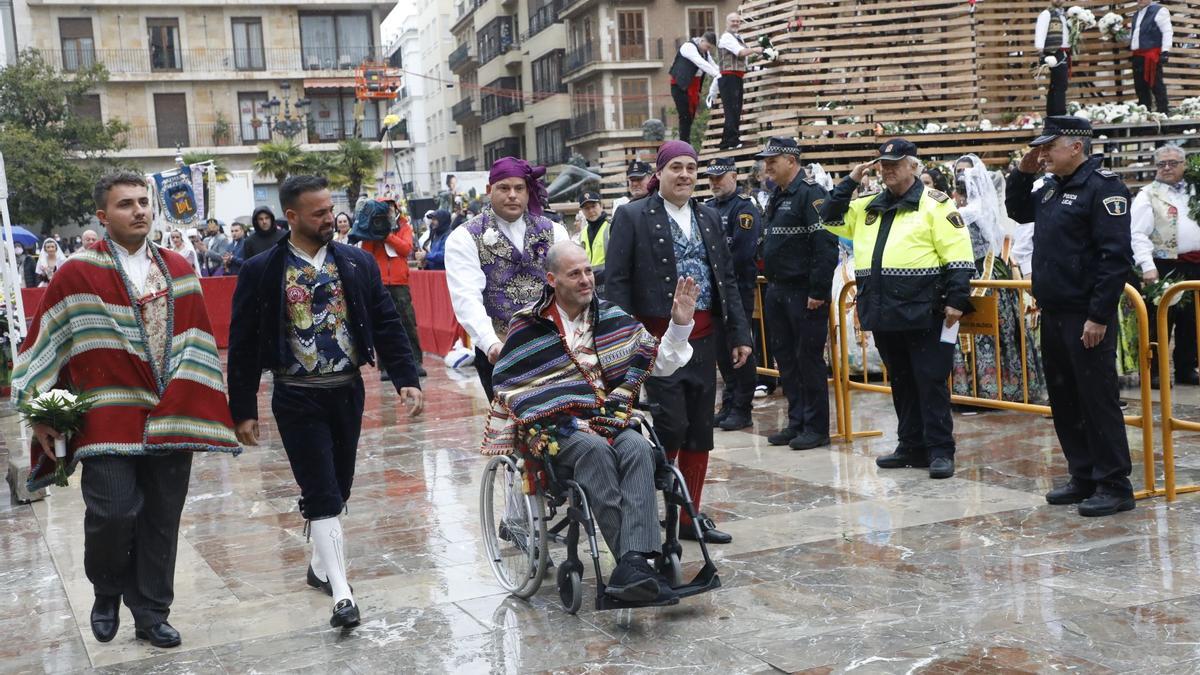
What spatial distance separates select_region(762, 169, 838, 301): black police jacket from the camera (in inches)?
344

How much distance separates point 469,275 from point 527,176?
0.61 meters

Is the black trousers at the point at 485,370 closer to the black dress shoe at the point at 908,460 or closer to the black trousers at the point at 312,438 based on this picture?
the black trousers at the point at 312,438

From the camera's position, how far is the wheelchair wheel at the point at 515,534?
552 centimetres

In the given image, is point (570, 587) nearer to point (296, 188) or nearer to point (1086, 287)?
point (296, 188)

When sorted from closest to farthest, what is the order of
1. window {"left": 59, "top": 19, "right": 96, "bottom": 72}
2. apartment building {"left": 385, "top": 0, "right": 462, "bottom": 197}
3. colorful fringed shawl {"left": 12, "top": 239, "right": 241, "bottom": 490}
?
colorful fringed shawl {"left": 12, "top": 239, "right": 241, "bottom": 490}
window {"left": 59, "top": 19, "right": 96, "bottom": 72}
apartment building {"left": 385, "top": 0, "right": 462, "bottom": 197}

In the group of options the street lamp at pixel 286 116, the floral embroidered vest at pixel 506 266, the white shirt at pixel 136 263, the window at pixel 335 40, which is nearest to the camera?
the white shirt at pixel 136 263

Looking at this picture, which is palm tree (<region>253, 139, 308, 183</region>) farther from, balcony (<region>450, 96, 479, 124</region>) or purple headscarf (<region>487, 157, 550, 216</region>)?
purple headscarf (<region>487, 157, 550, 216</region>)

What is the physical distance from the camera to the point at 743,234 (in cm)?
1021

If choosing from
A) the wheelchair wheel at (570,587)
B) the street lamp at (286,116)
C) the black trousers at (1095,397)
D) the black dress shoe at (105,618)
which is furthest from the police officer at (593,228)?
Answer: the street lamp at (286,116)

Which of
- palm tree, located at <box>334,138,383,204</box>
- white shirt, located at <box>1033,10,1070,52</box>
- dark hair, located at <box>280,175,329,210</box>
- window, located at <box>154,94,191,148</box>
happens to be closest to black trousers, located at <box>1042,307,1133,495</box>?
dark hair, located at <box>280,175,329,210</box>

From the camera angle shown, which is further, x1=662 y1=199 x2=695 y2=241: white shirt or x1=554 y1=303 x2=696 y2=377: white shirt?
x1=662 y1=199 x2=695 y2=241: white shirt

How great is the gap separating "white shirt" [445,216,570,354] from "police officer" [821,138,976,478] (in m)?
2.30

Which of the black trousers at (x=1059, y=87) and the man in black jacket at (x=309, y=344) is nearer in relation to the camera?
the man in black jacket at (x=309, y=344)

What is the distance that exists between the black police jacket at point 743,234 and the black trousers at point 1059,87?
8.44 meters
